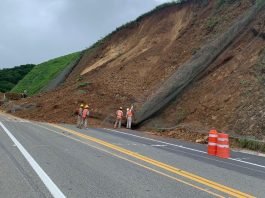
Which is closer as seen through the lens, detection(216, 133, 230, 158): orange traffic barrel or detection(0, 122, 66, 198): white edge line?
detection(0, 122, 66, 198): white edge line

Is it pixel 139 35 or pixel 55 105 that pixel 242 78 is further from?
pixel 139 35

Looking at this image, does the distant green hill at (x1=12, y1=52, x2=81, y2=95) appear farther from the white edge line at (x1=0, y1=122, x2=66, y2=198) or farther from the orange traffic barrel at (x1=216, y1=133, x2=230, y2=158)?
the white edge line at (x1=0, y1=122, x2=66, y2=198)

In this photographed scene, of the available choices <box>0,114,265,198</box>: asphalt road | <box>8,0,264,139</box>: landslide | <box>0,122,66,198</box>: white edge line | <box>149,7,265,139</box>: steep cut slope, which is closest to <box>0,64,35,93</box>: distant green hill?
<box>8,0,264,139</box>: landslide

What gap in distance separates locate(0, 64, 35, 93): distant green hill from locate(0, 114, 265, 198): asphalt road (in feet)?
229

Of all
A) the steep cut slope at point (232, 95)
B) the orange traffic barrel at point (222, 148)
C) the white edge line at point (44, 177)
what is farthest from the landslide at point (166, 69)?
the white edge line at point (44, 177)

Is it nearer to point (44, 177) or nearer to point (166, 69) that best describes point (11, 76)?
point (166, 69)

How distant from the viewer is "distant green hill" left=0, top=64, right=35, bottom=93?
83.1m

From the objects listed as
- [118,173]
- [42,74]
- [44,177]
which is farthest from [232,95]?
[42,74]

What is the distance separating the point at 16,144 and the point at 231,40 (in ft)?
59.5

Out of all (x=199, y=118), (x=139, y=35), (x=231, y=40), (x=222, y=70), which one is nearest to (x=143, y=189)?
(x=199, y=118)

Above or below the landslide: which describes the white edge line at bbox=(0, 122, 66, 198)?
below

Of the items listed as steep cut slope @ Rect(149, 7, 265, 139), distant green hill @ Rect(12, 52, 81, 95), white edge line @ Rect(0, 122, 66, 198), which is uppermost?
distant green hill @ Rect(12, 52, 81, 95)

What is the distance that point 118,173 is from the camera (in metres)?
10.3

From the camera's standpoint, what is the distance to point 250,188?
9.44 metres
